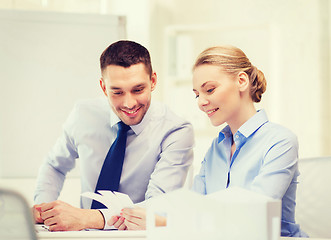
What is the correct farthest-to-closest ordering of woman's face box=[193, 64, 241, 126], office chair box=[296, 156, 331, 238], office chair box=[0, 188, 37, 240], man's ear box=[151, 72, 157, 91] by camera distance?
office chair box=[296, 156, 331, 238], man's ear box=[151, 72, 157, 91], woman's face box=[193, 64, 241, 126], office chair box=[0, 188, 37, 240]

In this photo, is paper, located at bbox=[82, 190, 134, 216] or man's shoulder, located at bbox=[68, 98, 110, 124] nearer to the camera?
paper, located at bbox=[82, 190, 134, 216]

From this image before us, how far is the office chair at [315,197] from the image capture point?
137cm

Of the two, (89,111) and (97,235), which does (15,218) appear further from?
(89,111)

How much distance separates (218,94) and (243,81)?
0.22 feet

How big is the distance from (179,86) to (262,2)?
2.94ft

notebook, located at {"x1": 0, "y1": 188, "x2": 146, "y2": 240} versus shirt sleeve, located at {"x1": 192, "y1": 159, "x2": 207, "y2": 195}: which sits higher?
notebook, located at {"x1": 0, "y1": 188, "x2": 146, "y2": 240}

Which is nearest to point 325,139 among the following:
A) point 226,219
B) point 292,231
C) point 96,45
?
point 292,231

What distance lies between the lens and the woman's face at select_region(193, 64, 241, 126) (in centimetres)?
101

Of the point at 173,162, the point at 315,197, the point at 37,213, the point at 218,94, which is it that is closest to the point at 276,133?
the point at 218,94

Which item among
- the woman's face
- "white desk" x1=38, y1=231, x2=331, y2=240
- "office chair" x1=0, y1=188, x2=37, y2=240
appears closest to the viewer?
"office chair" x1=0, y1=188, x2=37, y2=240

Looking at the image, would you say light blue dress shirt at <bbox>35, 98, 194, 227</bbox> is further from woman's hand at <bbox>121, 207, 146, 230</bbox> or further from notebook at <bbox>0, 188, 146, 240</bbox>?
notebook at <bbox>0, 188, 146, 240</bbox>

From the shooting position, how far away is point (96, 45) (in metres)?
1.21

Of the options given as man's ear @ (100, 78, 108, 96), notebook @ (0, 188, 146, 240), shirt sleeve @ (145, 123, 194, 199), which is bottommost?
shirt sleeve @ (145, 123, 194, 199)

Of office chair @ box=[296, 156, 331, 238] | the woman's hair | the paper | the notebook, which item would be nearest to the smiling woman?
the woman's hair
